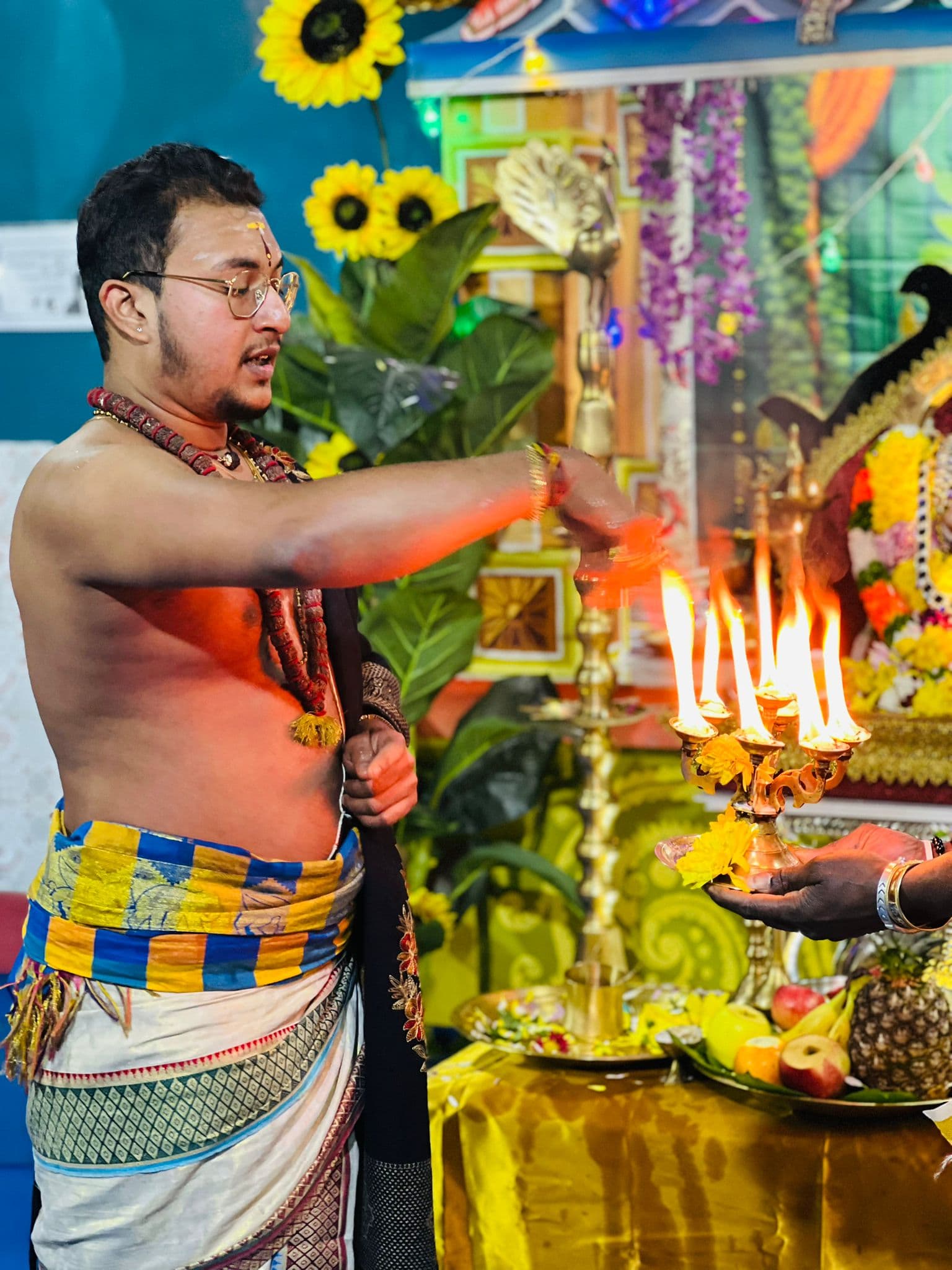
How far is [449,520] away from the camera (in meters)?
1.45

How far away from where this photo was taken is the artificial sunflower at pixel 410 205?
3408 mm

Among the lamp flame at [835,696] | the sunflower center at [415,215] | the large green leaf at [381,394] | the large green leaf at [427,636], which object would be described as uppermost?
the sunflower center at [415,215]

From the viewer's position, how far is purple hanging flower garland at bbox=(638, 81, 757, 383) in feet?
10.6

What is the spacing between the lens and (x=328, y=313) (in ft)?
11.0

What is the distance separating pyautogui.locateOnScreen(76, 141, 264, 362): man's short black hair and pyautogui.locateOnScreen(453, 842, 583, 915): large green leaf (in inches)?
74.4

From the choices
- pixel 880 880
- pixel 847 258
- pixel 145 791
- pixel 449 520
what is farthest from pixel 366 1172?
pixel 847 258

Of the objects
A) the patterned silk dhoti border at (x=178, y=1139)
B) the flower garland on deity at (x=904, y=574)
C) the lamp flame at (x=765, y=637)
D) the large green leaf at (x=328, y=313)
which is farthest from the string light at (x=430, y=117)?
the patterned silk dhoti border at (x=178, y=1139)

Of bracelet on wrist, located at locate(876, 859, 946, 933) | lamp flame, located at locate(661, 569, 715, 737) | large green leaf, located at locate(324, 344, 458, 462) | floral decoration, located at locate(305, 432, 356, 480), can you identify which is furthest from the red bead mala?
floral decoration, located at locate(305, 432, 356, 480)

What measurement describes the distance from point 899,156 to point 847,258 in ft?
0.79

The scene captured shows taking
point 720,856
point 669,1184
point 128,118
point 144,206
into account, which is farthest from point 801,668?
point 128,118

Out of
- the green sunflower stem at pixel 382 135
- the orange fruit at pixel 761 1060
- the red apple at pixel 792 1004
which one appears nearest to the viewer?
the orange fruit at pixel 761 1060

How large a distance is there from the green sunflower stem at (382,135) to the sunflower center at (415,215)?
6.7 inches

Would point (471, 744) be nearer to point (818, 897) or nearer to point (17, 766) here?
point (17, 766)

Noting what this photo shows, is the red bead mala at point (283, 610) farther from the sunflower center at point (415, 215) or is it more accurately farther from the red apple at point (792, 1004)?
the sunflower center at point (415, 215)
